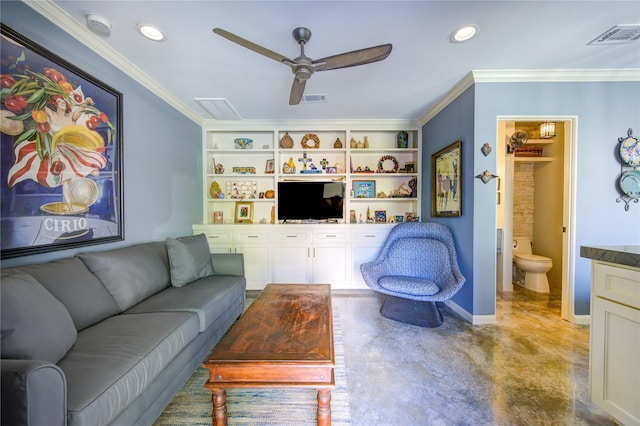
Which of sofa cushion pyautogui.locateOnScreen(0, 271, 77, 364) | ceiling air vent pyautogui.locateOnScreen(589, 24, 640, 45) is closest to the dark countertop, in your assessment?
ceiling air vent pyautogui.locateOnScreen(589, 24, 640, 45)

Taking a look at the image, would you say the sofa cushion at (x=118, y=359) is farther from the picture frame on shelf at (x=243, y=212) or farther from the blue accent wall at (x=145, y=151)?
the picture frame on shelf at (x=243, y=212)

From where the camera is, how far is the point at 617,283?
1.14m

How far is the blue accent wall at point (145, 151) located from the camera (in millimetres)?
1575

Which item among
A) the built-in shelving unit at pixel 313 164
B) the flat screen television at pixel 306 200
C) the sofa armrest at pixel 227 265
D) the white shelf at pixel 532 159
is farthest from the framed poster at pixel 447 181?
the sofa armrest at pixel 227 265

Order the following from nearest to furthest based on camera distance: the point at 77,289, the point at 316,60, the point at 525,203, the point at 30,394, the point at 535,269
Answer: the point at 30,394 → the point at 77,289 → the point at 316,60 → the point at 535,269 → the point at 525,203

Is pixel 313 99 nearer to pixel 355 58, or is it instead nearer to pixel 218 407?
pixel 355 58

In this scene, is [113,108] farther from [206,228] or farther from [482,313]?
[482,313]

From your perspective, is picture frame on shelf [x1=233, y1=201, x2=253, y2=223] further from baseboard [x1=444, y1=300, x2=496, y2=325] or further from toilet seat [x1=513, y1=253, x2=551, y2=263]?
toilet seat [x1=513, y1=253, x2=551, y2=263]

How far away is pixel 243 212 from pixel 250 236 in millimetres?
558

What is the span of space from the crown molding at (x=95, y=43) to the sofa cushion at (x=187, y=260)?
5.28 ft

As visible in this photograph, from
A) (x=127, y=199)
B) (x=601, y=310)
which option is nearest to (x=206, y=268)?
(x=127, y=199)

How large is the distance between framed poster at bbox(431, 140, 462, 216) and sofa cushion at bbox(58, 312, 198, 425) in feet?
9.08

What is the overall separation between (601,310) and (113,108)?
11.8ft

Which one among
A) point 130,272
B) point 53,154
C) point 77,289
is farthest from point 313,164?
point 77,289
